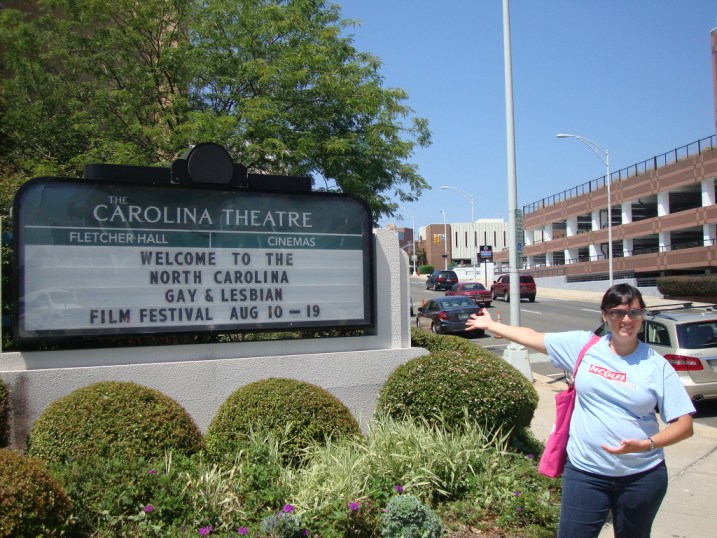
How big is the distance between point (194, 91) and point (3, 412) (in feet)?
30.0

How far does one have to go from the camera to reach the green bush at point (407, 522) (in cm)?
403

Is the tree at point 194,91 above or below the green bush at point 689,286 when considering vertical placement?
above

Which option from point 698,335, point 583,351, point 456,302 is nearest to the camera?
point 583,351

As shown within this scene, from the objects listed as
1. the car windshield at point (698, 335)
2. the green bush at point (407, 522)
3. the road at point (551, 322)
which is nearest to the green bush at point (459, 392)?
the green bush at point (407, 522)

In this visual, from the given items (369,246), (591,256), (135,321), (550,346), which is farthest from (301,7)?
(591,256)

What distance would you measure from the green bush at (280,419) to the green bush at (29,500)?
158cm

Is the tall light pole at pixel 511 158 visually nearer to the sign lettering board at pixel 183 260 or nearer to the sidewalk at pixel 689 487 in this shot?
the sidewalk at pixel 689 487

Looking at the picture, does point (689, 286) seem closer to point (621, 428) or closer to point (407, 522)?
point (407, 522)

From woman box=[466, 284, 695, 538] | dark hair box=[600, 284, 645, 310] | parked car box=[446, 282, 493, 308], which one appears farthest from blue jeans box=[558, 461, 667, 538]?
parked car box=[446, 282, 493, 308]

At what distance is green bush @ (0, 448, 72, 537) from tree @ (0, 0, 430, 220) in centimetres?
847

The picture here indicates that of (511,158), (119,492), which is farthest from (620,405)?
(511,158)

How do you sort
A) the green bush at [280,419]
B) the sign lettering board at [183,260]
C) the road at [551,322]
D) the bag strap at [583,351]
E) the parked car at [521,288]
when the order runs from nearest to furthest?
1. the bag strap at [583,351]
2. the green bush at [280,419]
3. the sign lettering board at [183,260]
4. the road at [551,322]
5. the parked car at [521,288]

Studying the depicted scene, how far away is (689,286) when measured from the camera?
120ft

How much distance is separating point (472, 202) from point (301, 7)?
4050 centimetres
